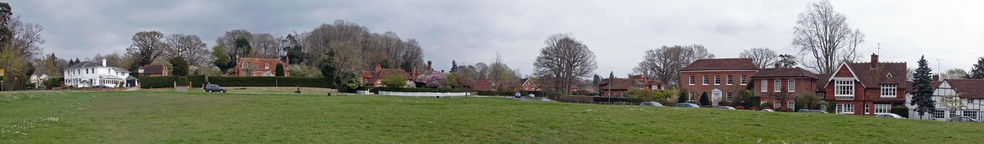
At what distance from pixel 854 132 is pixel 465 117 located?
12.6 m

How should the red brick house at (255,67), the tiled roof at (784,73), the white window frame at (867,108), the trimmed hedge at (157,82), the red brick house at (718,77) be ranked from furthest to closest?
the red brick house at (255,67)
the trimmed hedge at (157,82)
the red brick house at (718,77)
the tiled roof at (784,73)
the white window frame at (867,108)

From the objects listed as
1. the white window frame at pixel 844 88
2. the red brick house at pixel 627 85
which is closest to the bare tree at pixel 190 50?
the red brick house at pixel 627 85

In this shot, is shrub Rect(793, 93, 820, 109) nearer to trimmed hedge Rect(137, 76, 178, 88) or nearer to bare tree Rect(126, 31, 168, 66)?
trimmed hedge Rect(137, 76, 178, 88)

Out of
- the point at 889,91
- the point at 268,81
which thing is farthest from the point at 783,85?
the point at 268,81

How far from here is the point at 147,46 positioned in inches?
4387

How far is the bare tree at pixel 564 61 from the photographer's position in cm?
8694

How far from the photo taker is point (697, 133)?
71.1ft

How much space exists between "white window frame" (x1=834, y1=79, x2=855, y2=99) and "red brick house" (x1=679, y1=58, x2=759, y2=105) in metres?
10.7

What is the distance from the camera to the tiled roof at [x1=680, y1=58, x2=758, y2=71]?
71.1 m

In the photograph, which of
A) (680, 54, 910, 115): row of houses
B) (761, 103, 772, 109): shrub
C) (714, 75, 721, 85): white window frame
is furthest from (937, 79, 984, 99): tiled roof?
(714, 75, 721, 85): white window frame

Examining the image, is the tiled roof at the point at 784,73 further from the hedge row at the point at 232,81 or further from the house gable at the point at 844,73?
the hedge row at the point at 232,81

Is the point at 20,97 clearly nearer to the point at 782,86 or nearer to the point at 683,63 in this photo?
the point at 782,86

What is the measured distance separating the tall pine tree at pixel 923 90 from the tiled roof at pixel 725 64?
16.3 metres

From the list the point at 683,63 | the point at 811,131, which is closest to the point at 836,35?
the point at 683,63
